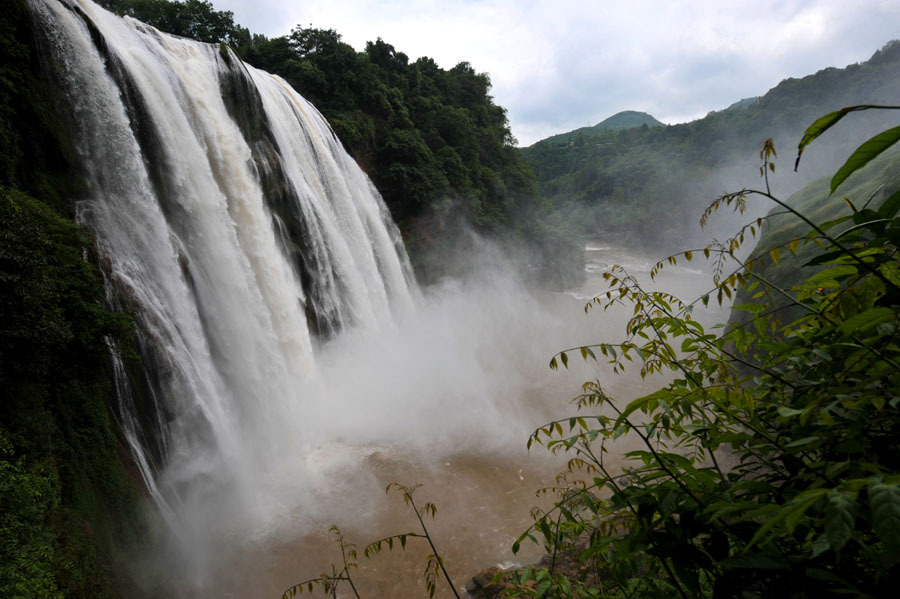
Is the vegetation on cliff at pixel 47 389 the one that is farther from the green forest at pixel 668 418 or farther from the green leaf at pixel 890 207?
the green leaf at pixel 890 207

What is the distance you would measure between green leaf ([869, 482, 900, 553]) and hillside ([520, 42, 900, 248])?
131 ft

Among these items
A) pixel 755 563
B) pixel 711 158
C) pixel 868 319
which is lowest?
pixel 755 563

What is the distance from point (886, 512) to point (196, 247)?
9468 millimetres

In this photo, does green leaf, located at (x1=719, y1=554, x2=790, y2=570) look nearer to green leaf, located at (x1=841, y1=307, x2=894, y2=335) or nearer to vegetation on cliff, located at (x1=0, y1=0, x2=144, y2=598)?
green leaf, located at (x1=841, y1=307, x2=894, y2=335)

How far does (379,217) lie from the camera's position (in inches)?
671

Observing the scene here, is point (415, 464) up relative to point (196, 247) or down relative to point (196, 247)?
down

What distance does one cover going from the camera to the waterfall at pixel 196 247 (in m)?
6.69

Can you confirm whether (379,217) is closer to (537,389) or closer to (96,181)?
(537,389)

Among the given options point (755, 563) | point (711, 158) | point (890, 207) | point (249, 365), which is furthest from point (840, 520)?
point (711, 158)

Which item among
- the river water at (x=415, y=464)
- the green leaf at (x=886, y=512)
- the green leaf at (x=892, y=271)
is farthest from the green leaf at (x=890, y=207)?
the river water at (x=415, y=464)

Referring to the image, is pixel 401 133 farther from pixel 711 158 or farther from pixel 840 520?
pixel 711 158

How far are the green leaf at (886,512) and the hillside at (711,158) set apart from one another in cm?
4006

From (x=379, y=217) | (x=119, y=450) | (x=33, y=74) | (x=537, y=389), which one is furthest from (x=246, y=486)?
(x=379, y=217)

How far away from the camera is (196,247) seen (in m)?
8.33
